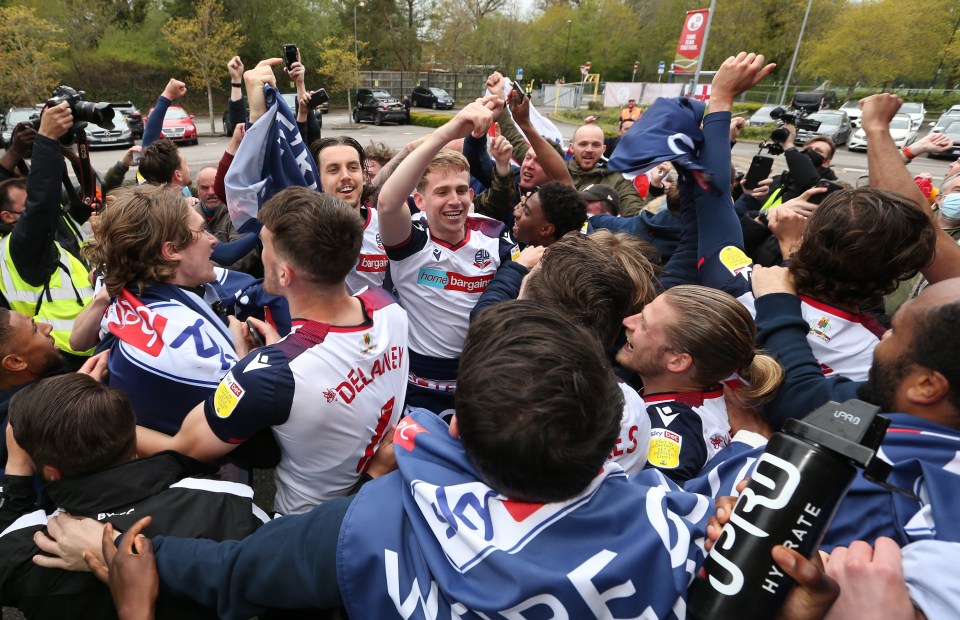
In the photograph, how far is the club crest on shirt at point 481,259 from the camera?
2852 millimetres

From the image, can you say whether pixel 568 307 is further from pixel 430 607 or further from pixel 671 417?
pixel 430 607

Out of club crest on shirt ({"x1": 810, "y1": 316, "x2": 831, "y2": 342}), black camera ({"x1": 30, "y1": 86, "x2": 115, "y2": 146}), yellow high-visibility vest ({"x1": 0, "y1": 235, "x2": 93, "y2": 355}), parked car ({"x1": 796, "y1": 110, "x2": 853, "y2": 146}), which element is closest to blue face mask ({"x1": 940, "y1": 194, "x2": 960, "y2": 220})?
club crest on shirt ({"x1": 810, "y1": 316, "x2": 831, "y2": 342})

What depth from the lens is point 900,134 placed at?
19844mm

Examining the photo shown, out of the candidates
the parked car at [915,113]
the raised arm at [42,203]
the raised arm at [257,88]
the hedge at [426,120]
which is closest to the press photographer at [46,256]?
the raised arm at [42,203]

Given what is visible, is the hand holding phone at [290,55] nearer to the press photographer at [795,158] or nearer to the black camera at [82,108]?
the black camera at [82,108]

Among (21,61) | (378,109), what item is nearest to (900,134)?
(378,109)

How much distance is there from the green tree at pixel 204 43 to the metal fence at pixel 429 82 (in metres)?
14.7

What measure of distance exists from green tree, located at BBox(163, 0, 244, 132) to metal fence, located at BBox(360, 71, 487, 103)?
48.2ft

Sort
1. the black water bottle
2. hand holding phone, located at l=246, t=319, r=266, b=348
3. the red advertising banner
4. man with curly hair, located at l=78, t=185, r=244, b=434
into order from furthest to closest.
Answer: the red advertising banner
hand holding phone, located at l=246, t=319, r=266, b=348
man with curly hair, located at l=78, t=185, r=244, b=434
the black water bottle

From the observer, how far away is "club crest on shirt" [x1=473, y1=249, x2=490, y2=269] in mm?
2852

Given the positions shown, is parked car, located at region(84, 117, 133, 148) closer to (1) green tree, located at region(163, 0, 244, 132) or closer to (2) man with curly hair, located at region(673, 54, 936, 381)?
(1) green tree, located at region(163, 0, 244, 132)

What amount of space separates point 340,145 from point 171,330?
205 centimetres

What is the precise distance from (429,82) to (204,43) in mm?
20431

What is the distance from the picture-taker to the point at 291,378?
1.58 m
